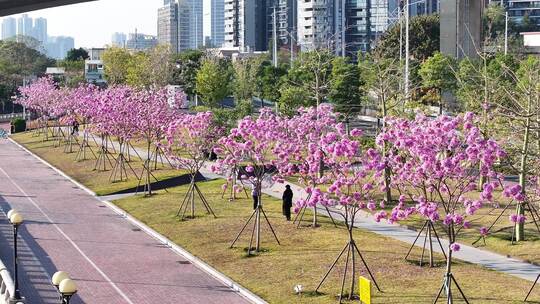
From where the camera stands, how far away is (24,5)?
25.4m

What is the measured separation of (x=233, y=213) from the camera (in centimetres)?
3247

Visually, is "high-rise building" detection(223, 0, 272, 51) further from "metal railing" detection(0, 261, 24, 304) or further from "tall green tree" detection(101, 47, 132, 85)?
"metal railing" detection(0, 261, 24, 304)

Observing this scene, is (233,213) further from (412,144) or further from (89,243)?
(412,144)

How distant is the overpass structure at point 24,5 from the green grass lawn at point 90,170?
15042 mm

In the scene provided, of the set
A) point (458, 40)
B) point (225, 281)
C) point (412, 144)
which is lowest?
point (225, 281)

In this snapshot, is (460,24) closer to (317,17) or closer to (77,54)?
(317,17)

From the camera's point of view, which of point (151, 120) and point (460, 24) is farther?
point (460, 24)

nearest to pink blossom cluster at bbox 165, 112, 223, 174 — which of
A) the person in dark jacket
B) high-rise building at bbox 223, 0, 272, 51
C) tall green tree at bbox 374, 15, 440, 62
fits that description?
the person in dark jacket

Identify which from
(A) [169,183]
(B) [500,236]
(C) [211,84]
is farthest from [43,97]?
(B) [500,236]

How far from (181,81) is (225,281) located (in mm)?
69910

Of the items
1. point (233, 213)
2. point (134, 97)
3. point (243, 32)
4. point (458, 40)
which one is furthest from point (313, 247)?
point (243, 32)

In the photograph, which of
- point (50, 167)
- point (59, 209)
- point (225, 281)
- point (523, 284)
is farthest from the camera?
point (50, 167)

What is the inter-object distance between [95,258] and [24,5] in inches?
323

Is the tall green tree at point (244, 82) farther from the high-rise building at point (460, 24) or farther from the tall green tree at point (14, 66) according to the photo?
the tall green tree at point (14, 66)
